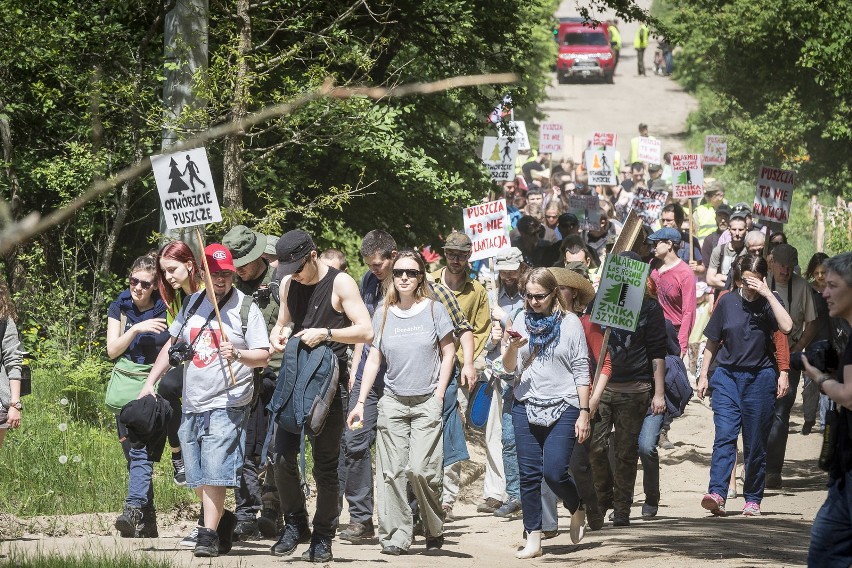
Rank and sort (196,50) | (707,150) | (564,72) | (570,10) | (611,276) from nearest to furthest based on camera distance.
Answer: (611,276) → (196,50) → (707,150) → (564,72) → (570,10)

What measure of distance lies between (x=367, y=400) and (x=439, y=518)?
1018 millimetres

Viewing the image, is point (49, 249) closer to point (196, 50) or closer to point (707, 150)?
point (196, 50)

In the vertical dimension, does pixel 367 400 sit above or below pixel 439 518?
above

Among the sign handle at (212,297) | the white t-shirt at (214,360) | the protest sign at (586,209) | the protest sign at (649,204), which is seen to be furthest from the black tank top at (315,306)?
the protest sign at (649,204)

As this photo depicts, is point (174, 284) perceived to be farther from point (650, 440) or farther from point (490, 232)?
point (490, 232)

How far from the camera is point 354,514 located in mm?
9695

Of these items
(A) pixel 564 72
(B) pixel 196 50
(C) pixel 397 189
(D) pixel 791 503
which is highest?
(A) pixel 564 72

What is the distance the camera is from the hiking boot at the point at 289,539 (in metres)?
8.79

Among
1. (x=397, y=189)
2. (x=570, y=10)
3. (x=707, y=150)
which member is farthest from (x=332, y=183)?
(x=570, y=10)

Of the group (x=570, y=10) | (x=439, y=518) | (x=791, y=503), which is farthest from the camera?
(x=570, y=10)

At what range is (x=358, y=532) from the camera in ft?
31.6

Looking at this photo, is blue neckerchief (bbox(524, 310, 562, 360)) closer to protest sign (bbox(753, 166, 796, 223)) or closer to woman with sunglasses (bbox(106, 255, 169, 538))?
woman with sunglasses (bbox(106, 255, 169, 538))

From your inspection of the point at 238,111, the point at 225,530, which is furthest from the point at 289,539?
the point at 238,111

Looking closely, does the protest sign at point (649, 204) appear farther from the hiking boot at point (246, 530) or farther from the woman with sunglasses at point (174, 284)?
the woman with sunglasses at point (174, 284)
